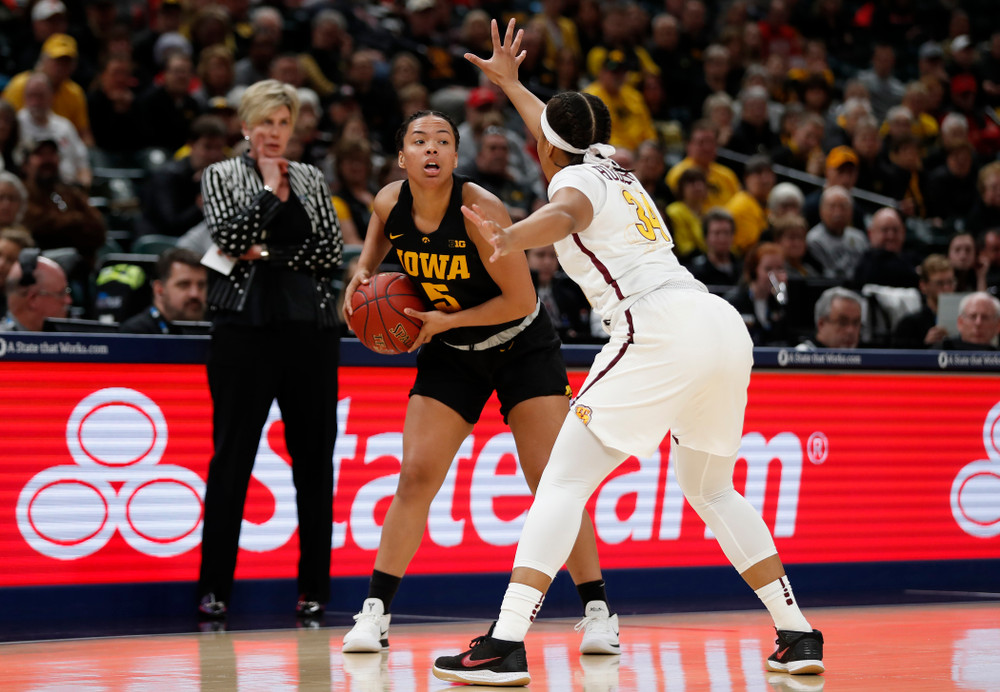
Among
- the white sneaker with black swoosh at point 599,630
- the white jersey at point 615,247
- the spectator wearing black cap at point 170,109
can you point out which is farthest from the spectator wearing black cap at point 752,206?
the white jersey at point 615,247

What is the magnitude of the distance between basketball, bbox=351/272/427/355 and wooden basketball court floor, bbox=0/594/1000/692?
1.19m

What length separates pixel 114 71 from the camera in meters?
10.6

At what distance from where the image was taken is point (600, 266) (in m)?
4.41

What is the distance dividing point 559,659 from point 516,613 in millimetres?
757

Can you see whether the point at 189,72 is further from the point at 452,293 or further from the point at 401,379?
the point at 452,293

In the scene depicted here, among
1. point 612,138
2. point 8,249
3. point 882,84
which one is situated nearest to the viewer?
point 8,249

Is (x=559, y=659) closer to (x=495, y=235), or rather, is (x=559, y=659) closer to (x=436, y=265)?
(x=436, y=265)

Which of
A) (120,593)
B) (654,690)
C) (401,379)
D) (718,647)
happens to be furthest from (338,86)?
(654,690)

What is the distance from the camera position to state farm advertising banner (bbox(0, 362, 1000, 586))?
5.80 meters

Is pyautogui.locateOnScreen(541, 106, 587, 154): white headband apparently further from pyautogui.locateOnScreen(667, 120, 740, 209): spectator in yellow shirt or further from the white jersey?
pyautogui.locateOnScreen(667, 120, 740, 209): spectator in yellow shirt

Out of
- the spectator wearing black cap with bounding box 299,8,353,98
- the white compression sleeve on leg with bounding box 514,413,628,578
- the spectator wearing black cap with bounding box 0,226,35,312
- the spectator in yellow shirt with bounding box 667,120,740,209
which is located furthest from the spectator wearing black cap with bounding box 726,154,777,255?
the white compression sleeve on leg with bounding box 514,413,628,578

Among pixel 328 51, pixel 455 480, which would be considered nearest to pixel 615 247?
pixel 455 480

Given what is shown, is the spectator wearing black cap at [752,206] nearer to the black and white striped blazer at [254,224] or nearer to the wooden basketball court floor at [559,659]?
the wooden basketball court floor at [559,659]

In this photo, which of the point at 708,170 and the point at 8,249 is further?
the point at 708,170
